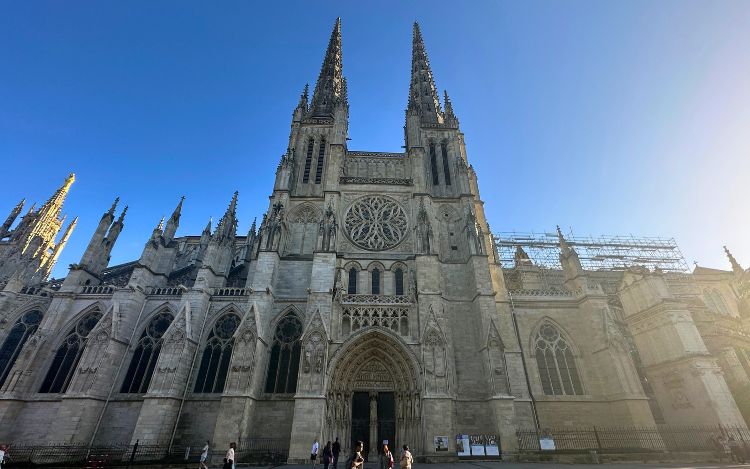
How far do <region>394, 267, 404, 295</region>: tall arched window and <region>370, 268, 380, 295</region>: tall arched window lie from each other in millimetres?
1014

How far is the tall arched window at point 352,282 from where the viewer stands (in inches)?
728

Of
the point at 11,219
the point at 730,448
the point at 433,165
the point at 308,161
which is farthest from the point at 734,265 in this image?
the point at 11,219

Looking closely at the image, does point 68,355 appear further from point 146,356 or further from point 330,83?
point 330,83

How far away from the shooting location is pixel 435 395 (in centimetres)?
1424

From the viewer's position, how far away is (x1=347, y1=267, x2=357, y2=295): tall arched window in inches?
728

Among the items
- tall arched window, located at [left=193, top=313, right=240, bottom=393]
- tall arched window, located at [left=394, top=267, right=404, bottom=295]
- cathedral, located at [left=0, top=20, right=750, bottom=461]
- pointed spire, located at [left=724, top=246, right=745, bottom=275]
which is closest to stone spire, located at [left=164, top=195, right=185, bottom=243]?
cathedral, located at [left=0, top=20, right=750, bottom=461]

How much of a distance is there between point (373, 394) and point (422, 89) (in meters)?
26.2

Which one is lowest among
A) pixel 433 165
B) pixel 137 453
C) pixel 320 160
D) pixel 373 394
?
pixel 137 453

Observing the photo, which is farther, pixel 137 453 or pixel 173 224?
pixel 173 224

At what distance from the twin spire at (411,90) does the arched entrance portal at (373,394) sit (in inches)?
A: 725

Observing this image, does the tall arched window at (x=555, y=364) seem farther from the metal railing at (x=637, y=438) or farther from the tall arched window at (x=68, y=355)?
the tall arched window at (x=68, y=355)

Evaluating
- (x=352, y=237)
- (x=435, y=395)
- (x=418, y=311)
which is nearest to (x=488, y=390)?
(x=435, y=395)

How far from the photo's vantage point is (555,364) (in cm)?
1780

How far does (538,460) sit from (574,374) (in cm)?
615
